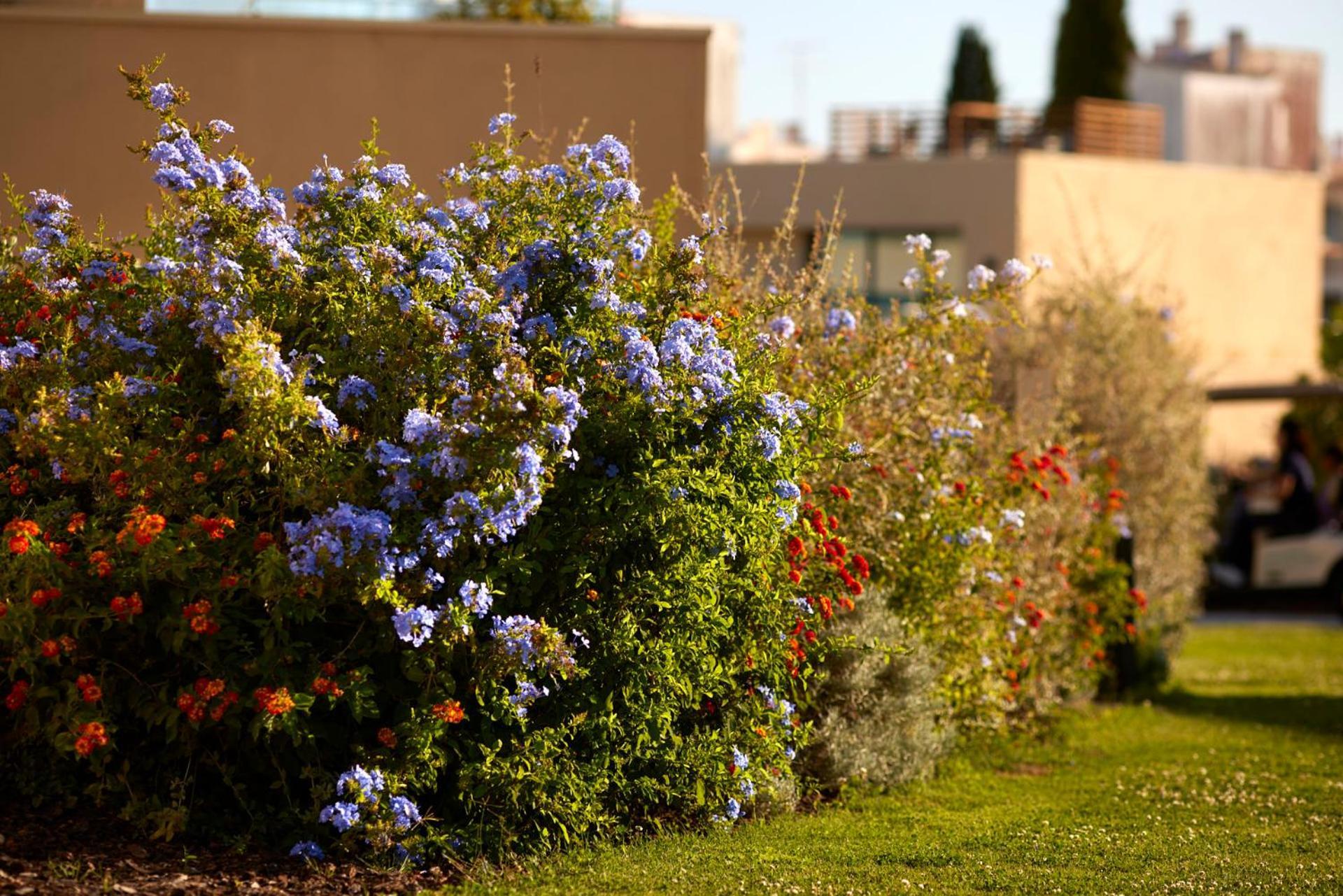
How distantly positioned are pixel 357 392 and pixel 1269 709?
22.6 feet

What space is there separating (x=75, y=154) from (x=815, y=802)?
658 cm

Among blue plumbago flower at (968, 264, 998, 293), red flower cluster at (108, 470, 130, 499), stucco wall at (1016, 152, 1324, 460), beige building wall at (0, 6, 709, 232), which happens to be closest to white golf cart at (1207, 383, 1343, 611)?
beige building wall at (0, 6, 709, 232)

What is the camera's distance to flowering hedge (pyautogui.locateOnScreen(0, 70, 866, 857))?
5430mm

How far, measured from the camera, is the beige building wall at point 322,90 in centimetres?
1062

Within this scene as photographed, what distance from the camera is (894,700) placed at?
747 cm

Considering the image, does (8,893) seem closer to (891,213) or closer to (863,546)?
(863,546)

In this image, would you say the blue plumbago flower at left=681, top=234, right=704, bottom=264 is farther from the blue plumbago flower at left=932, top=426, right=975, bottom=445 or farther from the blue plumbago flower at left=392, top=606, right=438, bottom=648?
the blue plumbago flower at left=932, top=426, right=975, bottom=445

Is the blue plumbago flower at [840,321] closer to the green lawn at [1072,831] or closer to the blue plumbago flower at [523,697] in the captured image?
the green lawn at [1072,831]

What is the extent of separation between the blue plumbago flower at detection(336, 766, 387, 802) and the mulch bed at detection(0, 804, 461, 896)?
0.96 feet

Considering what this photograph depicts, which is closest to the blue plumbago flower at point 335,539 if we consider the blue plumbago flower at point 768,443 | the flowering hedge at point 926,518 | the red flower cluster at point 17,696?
the red flower cluster at point 17,696

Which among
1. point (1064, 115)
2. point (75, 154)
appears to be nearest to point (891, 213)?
point (1064, 115)

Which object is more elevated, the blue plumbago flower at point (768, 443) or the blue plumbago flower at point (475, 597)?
the blue plumbago flower at point (768, 443)

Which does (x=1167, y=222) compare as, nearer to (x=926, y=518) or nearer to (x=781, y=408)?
(x=926, y=518)

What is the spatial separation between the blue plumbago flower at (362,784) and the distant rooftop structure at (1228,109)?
40.2m
